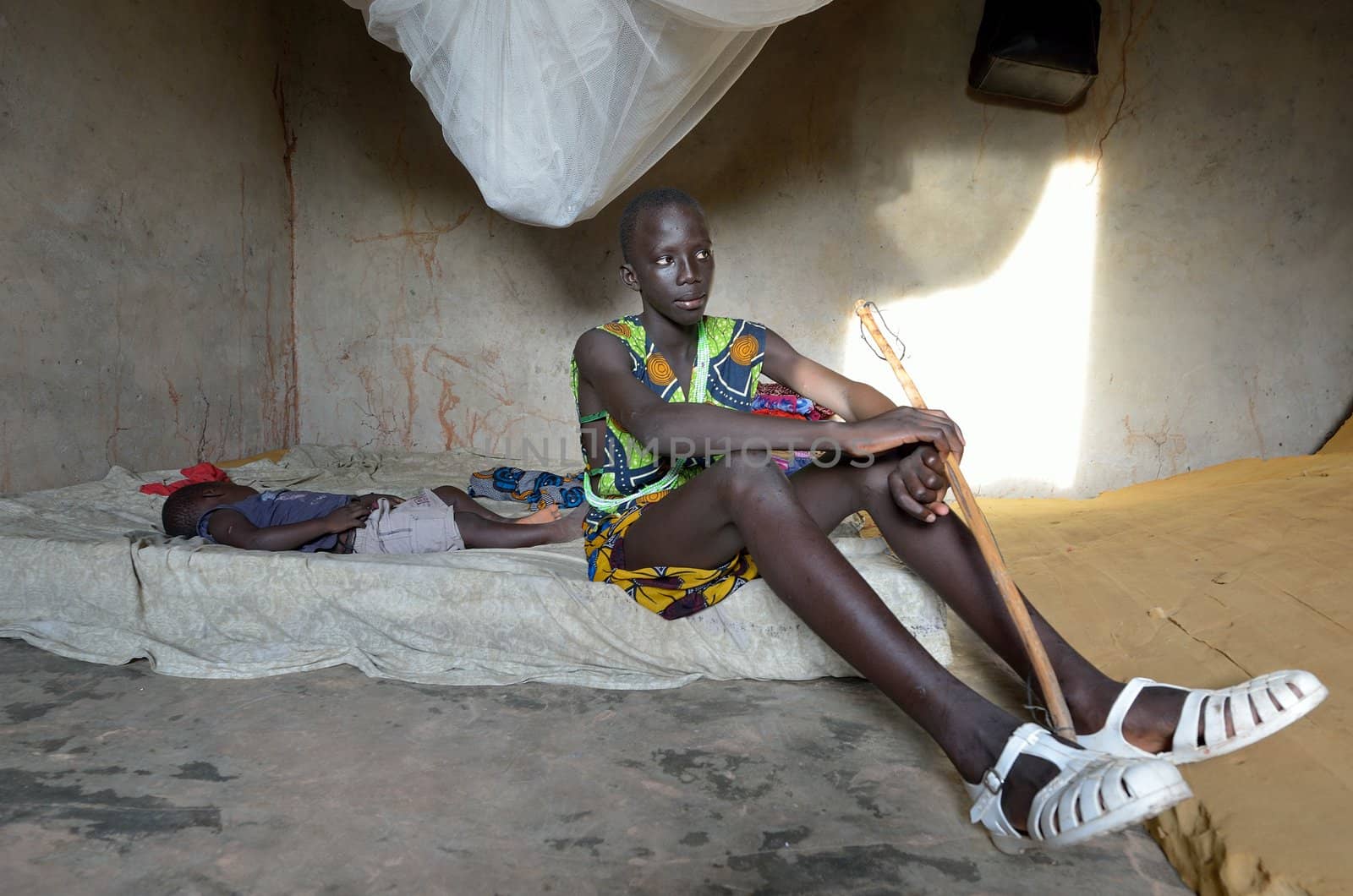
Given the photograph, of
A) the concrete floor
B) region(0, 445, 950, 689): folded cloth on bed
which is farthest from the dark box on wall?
the concrete floor

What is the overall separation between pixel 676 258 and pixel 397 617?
3.38 feet

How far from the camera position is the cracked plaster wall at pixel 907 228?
158 inches

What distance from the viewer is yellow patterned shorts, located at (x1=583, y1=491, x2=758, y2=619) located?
1.73m

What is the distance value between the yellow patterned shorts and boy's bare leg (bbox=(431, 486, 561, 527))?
30.2 inches

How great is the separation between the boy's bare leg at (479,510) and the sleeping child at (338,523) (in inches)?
0.7

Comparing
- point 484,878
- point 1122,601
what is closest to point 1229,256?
point 1122,601

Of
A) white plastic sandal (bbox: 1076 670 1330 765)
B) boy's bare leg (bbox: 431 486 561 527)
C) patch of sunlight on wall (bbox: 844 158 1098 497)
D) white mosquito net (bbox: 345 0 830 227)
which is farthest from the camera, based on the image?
patch of sunlight on wall (bbox: 844 158 1098 497)

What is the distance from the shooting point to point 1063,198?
13.5 feet

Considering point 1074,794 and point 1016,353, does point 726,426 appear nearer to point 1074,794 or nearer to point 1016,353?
point 1074,794

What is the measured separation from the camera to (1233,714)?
1.17 m

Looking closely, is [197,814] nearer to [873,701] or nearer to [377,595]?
[377,595]

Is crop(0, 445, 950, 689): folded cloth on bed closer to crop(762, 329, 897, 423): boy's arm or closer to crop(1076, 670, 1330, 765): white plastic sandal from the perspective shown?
crop(762, 329, 897, 423): boy's arm

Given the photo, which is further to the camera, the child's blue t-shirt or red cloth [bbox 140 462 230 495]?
red cloth [bbox 140 462 230 495]

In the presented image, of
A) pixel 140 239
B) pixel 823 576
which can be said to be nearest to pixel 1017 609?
pixel 823 576
